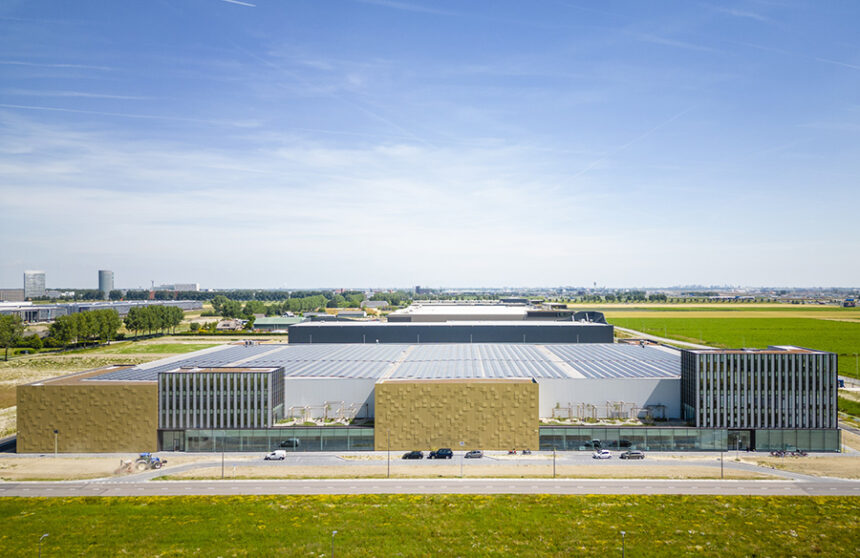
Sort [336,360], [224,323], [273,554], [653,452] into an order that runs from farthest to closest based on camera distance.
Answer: [224,323] < [336,360] < [653,452] < [273,554]

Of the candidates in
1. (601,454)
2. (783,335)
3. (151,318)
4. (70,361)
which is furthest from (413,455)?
(783,335)

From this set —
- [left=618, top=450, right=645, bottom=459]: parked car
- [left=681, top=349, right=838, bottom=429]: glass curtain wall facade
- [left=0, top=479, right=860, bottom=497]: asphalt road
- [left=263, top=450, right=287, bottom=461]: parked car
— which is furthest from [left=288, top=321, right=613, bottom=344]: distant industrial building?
[left=0, top=479, right=860, bottom=497]: asphalt road

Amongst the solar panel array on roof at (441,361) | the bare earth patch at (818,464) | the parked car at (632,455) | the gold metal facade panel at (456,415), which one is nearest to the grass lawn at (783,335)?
the bare earth patch at (818,464)

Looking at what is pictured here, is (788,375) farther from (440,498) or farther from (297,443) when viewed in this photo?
(297,443)

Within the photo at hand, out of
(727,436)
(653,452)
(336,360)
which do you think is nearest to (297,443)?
(336,360)

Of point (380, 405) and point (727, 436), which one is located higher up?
point (380, 405)
